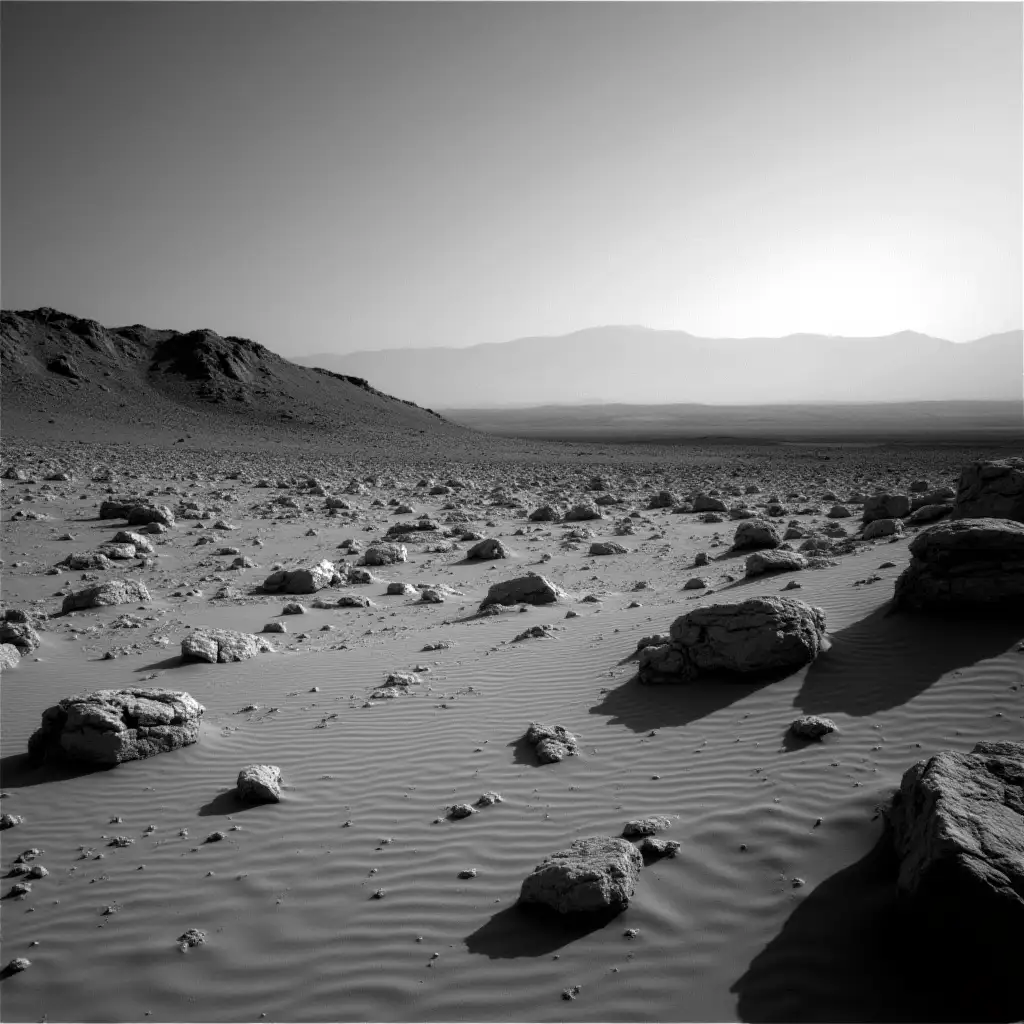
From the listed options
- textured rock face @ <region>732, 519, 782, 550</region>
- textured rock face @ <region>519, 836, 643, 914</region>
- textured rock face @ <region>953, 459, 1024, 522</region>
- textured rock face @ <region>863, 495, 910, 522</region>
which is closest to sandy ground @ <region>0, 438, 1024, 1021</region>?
textured rock face @ <region>519, 836, 643, 914</region>

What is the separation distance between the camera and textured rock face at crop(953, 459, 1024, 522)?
8.90 metres

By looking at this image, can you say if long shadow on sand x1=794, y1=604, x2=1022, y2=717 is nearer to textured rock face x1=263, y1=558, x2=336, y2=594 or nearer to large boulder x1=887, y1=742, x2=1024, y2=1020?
large boulder x1=887, y1=742, x2=1024, y2=1020

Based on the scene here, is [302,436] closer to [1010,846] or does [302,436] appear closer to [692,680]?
[692,680]

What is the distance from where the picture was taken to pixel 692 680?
6.89 m

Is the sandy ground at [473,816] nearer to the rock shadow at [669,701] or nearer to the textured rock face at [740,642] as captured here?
the rock shadow at [669,701]

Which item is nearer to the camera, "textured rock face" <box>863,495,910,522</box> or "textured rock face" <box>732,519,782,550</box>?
"textured rock face" <box>732,519,782,550</box>

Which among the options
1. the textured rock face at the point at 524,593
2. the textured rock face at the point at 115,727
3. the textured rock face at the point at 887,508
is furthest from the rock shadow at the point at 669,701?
the textured rock face at the point at 887,508

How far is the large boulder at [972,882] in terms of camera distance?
10.7 feet

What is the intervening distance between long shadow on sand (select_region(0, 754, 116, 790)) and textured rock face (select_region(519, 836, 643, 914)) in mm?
4026

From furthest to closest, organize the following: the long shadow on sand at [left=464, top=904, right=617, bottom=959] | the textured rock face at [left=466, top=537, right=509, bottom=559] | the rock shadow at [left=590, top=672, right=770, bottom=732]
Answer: the textured rock face at [left=466, top=537, right=509, bottom=559] < the rock shadow at [left=590, top=672, right=770, bottom=732] < the long shadow on sand at [left=464, top=904, right=617, bottom=959]

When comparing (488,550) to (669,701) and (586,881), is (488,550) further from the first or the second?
(586,881)

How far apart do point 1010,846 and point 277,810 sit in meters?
4.67

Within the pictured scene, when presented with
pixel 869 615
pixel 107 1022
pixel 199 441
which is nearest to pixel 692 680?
pixel 869 615

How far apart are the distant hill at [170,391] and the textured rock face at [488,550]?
3324cm
